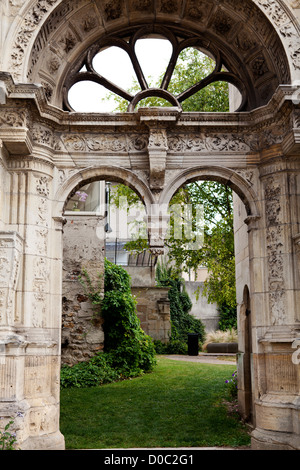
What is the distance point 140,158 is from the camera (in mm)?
6746

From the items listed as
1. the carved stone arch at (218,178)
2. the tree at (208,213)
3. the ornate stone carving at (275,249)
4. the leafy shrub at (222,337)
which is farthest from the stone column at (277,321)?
the leafy shrub at (222,337)

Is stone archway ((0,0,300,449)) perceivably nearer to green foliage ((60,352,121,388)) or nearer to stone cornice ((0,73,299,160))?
stone cornice ((0,73,299,160))

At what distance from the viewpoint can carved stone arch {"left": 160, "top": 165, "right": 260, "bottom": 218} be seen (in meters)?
6.68

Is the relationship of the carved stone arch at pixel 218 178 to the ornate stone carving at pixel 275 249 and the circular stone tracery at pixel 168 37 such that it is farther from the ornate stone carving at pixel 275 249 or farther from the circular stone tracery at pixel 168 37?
the circular stone tracery at pixel 168 37

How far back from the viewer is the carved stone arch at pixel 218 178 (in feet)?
21.9

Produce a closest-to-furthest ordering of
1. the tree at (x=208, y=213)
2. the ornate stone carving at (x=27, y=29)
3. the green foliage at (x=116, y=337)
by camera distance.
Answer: the ornate stone carving at (x=27, y=29) → the green foliage at (x=116, y=337) → the tree at (x=208, y=213)

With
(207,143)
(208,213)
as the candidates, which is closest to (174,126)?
(207,143)

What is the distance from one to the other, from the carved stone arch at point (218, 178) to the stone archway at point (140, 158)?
1 centimetres

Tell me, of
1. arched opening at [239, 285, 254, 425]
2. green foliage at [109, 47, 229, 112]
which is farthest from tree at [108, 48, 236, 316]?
arched opening at [239, 285, 254, 425]

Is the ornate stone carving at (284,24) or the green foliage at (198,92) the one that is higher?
the green foliage at (198,92)

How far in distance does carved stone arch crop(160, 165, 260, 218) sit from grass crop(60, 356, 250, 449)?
2.96 m
